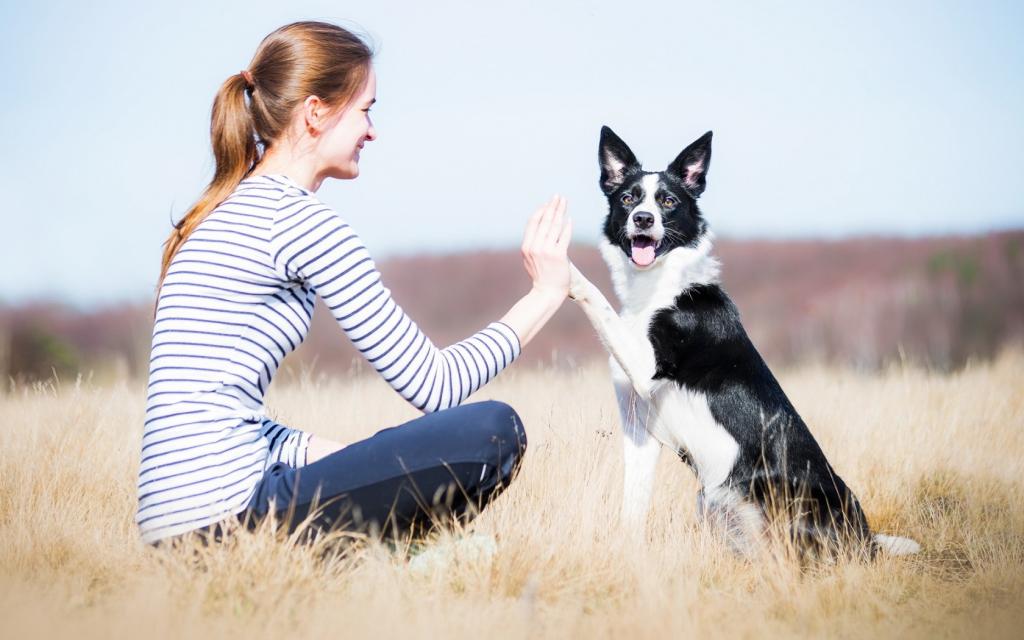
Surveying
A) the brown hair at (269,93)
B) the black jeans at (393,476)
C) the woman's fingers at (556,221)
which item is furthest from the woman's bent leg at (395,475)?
the brown hair at (269,93)

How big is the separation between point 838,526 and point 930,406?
333cm

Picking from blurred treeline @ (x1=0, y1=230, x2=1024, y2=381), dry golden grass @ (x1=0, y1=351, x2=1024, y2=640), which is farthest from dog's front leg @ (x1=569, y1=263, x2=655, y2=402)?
blurred treeline @ (x1=0, y1=230, x2=1024, y2=381)

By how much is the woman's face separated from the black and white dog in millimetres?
922

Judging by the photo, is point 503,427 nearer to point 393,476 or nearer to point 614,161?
point 393,476

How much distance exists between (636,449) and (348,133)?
5.86 ft

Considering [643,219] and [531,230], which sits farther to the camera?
[643,219]

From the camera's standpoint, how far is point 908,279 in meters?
21.5

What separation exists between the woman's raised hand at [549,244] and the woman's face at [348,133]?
0.60m

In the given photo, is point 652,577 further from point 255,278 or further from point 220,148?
point 220,148

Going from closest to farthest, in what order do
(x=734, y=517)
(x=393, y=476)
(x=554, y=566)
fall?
1. (x=393, y=476)
2. (x=554, y=566)
3. (x=734, y=517)

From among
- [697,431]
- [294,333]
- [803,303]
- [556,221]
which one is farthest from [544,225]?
[803,303]

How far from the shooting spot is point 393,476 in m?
2.50

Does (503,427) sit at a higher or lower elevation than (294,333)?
lower

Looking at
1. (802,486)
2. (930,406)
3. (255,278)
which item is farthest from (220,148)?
(930,406)
